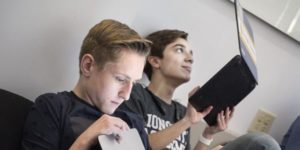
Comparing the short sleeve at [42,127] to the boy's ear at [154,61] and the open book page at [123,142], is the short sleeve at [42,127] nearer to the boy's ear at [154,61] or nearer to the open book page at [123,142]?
the open book page at [123,142]

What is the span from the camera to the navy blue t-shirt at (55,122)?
2.61 ft

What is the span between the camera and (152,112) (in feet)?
4.02

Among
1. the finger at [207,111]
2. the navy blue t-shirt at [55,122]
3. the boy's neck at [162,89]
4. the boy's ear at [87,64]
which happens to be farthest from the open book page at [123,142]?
the boy's neck at [162,89]

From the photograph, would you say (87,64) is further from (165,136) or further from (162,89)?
(162,89)

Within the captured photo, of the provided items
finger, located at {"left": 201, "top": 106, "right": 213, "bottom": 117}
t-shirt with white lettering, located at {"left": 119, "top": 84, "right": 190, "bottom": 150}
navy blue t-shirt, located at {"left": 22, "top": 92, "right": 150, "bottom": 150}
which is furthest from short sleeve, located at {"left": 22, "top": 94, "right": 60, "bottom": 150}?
finger, located at {"left": 201, "top": 106, "right": 213, "bottom": 117}

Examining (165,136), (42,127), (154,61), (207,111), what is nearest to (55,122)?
(42,127)

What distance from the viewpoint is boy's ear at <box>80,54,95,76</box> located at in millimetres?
923

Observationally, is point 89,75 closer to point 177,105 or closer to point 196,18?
point 177,105

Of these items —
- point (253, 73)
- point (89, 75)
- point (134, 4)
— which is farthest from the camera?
point (134, 4)

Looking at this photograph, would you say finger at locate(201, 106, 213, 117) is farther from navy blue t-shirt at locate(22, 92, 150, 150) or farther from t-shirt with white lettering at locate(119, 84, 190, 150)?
navy blue t-shirt at locate(22, 92, 150, 150)

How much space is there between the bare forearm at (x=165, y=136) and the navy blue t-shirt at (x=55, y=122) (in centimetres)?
27

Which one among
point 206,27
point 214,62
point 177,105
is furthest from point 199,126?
point 206,27

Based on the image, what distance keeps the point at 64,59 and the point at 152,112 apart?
35 cm

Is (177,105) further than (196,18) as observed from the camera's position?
No
